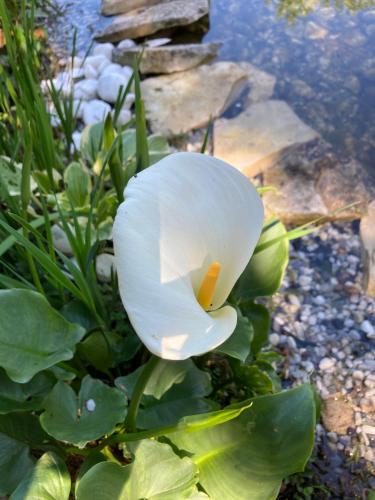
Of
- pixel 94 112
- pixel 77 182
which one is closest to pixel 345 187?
pixel 77 182

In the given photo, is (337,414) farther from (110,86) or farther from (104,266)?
(110,86)

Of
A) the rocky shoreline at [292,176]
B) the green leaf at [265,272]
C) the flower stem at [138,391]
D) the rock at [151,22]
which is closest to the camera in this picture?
the flower stem at [138,391]

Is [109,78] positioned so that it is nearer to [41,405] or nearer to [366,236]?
[366,236]

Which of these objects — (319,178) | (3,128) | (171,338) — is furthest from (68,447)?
(319,178)

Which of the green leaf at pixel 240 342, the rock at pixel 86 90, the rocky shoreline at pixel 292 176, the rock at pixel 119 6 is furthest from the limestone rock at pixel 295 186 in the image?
the rock at pixel 119 6

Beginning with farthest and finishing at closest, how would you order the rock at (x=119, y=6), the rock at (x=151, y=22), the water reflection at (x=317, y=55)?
→ the rock at (x=119, y=6) < the rock at (x=151, y=22) < the water reflection at (x=317, y=55)

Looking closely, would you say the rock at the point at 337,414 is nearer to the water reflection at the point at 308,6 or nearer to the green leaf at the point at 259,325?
the green leaf at the point at 259,325
